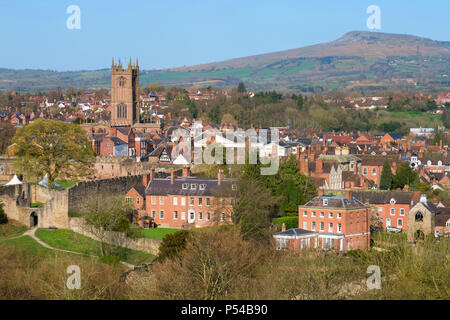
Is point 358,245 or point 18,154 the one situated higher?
point 18,154

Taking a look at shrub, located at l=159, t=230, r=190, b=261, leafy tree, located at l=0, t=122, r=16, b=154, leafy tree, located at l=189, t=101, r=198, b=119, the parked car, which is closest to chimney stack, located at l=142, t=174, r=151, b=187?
shrub, located at l=159, t=230, r=190, b=261

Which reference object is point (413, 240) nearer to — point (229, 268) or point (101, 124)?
point (229, 268)

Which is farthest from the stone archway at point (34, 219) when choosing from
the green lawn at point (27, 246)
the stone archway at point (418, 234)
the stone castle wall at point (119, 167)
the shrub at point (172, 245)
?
the stone archway at point (418, 234)

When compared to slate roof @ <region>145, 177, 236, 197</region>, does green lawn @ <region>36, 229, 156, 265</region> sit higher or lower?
lower

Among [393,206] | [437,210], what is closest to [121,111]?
[393,206]

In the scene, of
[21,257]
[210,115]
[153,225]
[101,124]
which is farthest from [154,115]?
[21,257]

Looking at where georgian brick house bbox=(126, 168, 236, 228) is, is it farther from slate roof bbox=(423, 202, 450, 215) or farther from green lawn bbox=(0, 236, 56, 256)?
slate roof bbox=(423, 202, 450, 215)
